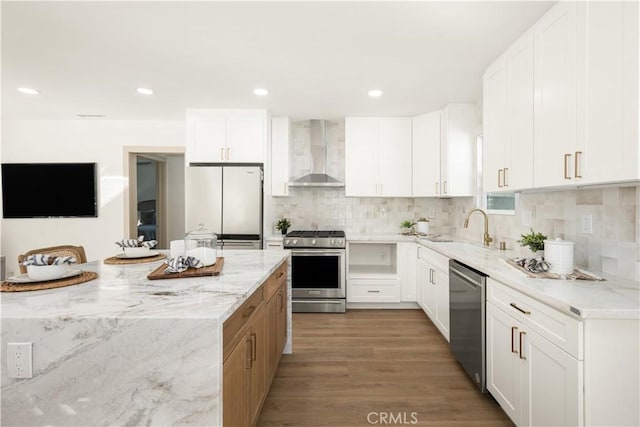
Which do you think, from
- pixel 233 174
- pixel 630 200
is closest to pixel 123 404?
pixel 630 200

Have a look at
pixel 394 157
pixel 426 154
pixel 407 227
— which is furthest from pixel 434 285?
pixel 394 157

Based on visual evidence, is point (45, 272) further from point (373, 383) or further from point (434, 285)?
point (434, 285)

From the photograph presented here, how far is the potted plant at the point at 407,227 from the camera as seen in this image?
14.3 feet

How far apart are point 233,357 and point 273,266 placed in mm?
798

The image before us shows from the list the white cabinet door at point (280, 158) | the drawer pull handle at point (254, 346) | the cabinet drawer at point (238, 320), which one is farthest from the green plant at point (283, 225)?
the drawer pull handle at point (254, 346)

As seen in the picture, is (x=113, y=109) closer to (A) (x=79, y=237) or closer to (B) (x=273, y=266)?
(A) (x=79, y=237)

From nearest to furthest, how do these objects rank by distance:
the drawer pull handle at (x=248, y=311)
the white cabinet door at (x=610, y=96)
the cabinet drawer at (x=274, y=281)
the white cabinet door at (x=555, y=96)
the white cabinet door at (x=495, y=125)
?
the white cabinet door at (x=610, y=96) → the drawer pull handle at (x=248, y=311) → the white cabinet door at (x=555, y=96) → the cabinet drawer at (x=274, y=281) → the white cabinet door at (x=495, y=125)

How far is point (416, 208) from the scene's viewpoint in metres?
4.64

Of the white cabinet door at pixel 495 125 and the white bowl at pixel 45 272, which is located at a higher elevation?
the white cabinet door at pixel 495 125

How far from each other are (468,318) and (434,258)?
1020 millimetres

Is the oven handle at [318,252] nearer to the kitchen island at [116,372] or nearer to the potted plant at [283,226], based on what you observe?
the potted plant at [283,226]

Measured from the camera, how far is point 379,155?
4.34 metres

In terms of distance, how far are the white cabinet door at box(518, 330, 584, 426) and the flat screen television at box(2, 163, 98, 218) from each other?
5218 millimetres

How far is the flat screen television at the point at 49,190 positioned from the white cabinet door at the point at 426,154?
14.6ft
